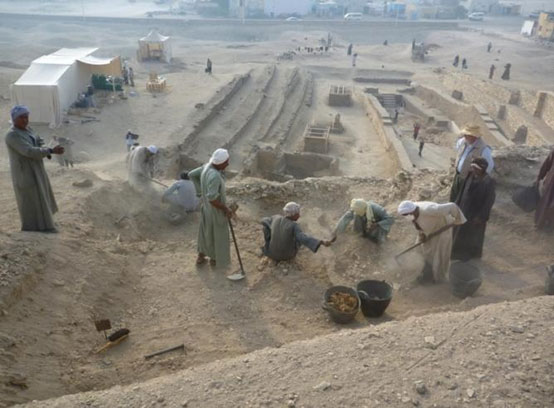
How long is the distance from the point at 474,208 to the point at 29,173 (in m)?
5.41

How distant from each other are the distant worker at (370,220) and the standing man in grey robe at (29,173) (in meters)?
3.58

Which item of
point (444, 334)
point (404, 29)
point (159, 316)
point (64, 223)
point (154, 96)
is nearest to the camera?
point (444, 334)

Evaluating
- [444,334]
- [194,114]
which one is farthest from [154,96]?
[444,334]

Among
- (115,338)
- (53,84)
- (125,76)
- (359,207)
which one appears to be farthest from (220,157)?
(125,76)

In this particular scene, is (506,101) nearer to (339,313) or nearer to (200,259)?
(200,259)

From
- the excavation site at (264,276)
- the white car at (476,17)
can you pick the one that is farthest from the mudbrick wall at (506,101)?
the white car at (476,17)

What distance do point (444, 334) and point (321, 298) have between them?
194 centimetres

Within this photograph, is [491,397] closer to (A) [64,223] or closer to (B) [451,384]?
(B) [451,384]

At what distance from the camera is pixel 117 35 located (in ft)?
148

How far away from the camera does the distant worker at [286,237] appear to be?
18.8ft

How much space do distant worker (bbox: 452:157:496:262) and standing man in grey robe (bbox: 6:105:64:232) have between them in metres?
4.89

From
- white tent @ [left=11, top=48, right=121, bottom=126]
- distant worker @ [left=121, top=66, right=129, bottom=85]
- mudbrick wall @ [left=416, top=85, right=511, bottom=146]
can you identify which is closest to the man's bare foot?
white tent @ [left=11, top=48, right=121, bottom=126]

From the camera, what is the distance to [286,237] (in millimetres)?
5871

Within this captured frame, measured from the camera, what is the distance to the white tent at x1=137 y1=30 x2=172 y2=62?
1171 inches
